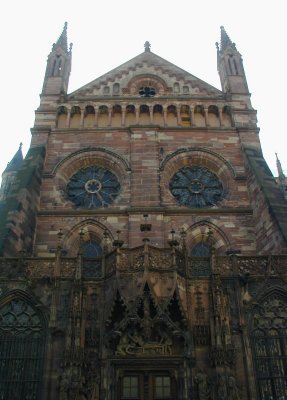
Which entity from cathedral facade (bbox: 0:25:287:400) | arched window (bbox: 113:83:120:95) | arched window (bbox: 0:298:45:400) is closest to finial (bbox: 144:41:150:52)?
cathedral facade (bbox: 0:25:287:400)

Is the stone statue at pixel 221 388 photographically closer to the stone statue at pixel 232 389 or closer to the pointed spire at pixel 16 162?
the stone statue at pixel 232 389

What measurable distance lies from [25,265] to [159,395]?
6391mm

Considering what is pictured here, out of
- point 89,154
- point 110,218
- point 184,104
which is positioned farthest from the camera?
point 184,104

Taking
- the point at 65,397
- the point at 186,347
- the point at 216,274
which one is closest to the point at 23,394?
the point at 65,397

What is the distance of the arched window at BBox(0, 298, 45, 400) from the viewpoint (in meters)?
14.2

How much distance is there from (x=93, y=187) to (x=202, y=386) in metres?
11.6

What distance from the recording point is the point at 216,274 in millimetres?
15492

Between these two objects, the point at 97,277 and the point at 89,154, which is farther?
the point at 89,154

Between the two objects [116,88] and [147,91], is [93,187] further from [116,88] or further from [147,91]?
[147,91]

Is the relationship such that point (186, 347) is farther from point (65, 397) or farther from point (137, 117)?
point (137, 117)

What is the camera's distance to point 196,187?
74.0ft

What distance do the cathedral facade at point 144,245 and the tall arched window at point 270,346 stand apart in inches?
1.6

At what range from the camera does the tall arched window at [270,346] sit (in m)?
14.2

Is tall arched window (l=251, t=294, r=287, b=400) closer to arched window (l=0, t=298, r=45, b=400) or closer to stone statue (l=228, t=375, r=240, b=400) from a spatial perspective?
stone statue (l=228, t=375, r=240, b=400)
